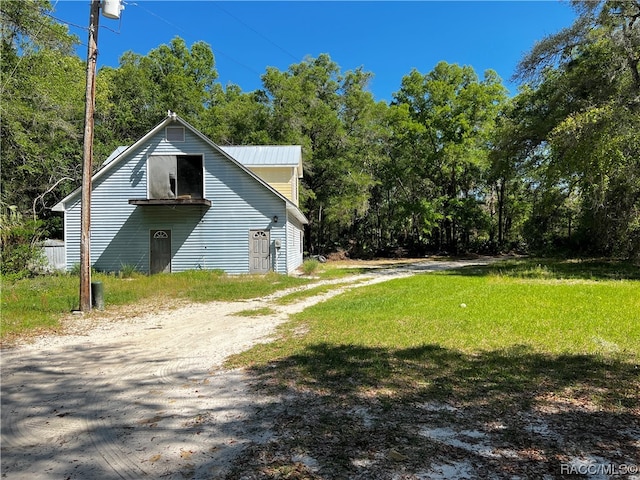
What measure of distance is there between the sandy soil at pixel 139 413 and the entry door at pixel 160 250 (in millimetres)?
10771

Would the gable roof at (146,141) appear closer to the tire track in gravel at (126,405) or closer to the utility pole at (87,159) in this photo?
the utility pole at (87,159)

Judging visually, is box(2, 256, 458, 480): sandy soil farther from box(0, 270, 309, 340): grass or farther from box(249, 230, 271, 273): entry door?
box(249, 230, 271, 273): entry door

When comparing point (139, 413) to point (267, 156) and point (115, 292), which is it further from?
point (267, 156)

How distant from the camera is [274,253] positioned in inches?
692

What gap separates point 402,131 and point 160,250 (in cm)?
2439

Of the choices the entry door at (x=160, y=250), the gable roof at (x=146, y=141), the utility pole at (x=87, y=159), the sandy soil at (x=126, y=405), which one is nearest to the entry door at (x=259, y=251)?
the gable roof at (x=146, y=141)

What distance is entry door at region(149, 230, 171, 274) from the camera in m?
17.7

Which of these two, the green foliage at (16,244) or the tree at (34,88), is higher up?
the tree at (34,88)

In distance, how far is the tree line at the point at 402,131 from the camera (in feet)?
51.1

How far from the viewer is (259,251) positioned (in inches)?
693

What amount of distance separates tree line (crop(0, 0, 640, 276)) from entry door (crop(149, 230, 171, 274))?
16.2ft

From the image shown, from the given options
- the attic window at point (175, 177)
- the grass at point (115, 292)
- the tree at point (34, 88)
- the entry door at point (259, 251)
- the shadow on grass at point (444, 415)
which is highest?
the tree at point (34, 88)

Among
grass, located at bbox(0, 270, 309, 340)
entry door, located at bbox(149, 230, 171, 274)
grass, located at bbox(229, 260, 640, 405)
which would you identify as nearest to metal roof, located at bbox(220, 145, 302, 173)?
entry door, located at bbox(149, 230, 171, 274)

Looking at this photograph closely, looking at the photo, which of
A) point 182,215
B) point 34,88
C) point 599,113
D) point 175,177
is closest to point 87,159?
point 175,177
